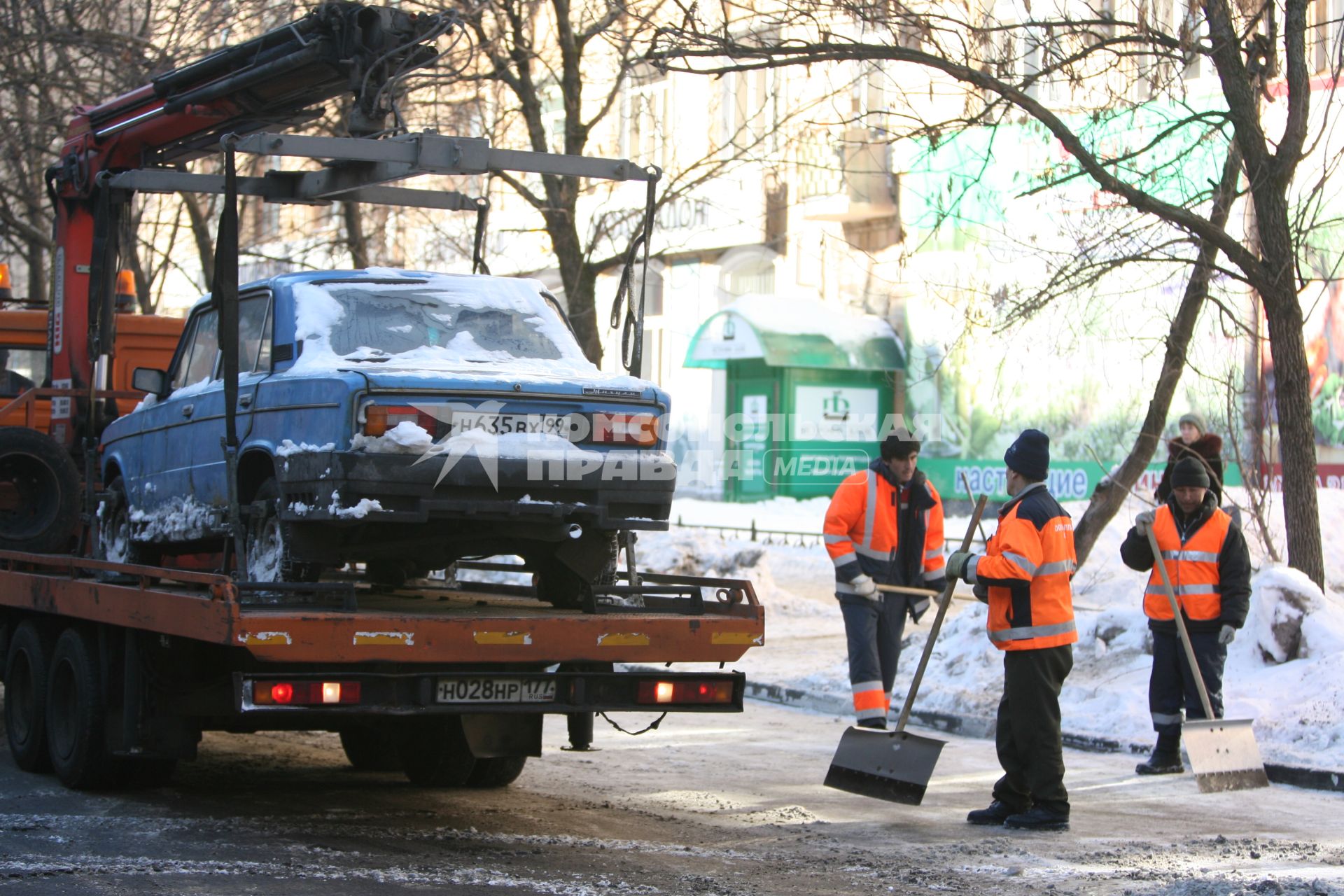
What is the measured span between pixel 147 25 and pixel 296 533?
1314 cm

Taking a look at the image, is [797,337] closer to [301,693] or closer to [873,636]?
[873,636]

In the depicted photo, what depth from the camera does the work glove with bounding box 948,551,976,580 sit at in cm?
777

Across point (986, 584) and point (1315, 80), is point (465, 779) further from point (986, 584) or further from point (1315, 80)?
point (1315, 80)

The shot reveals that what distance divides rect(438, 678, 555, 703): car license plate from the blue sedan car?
0.71 meters

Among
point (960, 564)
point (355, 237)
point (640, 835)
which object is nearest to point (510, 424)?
point (640, 835)

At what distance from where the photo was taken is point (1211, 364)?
17.5 m

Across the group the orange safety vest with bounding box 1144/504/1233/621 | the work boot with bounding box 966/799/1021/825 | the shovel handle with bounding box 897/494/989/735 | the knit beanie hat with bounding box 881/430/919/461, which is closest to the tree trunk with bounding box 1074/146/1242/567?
the orange safety vest with bounding box 1144/504/1233/621

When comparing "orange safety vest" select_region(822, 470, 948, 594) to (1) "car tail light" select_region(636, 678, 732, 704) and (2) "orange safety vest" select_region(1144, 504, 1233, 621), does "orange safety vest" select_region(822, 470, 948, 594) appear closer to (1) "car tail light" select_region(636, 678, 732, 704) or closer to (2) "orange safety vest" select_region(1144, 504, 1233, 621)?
(2) "orange safety vest" select_region(1144, 504, 1233, 621)

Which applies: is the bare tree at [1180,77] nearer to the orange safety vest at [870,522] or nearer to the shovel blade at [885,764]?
the orange safety vest at [870,522]

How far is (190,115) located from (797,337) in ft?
54.9

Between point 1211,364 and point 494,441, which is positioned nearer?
point 494,441

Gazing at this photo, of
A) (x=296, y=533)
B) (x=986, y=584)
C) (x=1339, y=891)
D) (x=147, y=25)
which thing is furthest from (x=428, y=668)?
(x=147, y=25)

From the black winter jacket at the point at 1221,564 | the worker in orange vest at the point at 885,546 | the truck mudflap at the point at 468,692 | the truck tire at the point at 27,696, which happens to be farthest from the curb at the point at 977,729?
the truck tire at the point at 27,696

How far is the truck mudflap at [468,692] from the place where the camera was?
6562 millimetres
